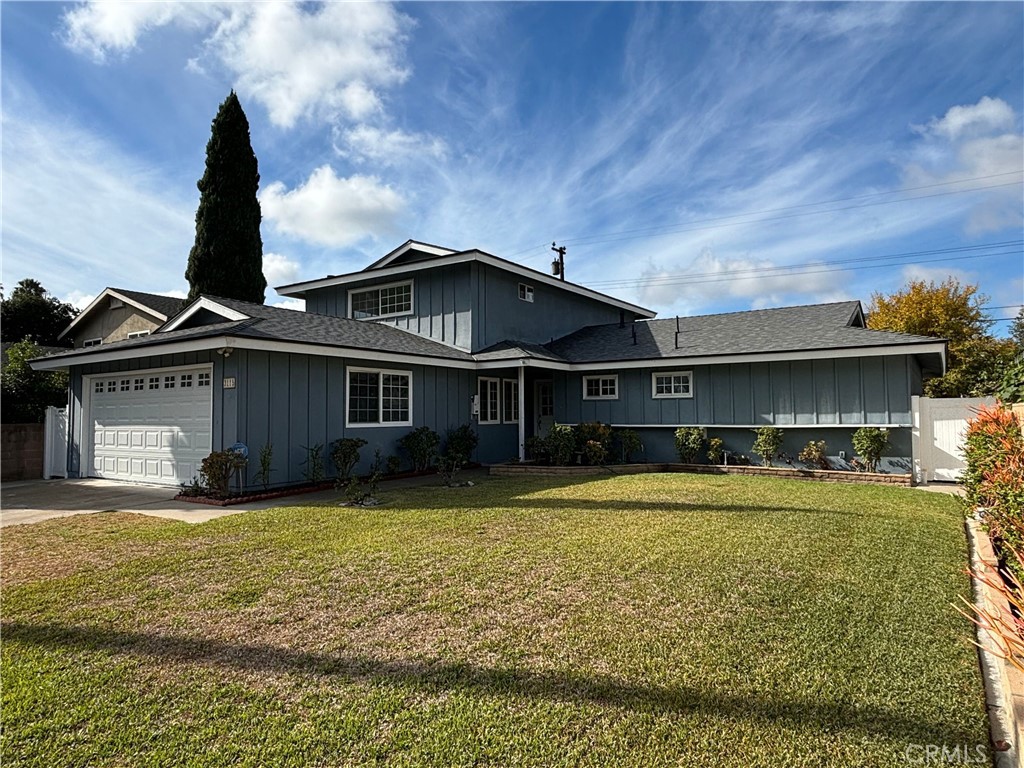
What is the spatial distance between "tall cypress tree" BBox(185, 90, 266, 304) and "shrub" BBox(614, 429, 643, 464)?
16.7 metres

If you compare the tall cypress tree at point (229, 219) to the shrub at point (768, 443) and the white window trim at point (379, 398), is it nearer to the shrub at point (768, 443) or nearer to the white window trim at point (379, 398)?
the white window trim at point (379, 398)

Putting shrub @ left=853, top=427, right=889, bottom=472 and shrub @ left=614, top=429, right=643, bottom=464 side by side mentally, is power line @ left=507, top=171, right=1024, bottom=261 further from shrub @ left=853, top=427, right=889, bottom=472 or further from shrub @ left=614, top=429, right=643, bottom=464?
shrub @ left=853, top=427, right=889, bottom=472

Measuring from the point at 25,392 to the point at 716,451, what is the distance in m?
17.7

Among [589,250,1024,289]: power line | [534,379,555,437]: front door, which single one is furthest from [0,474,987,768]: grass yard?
[589,250,1024,289]: power line

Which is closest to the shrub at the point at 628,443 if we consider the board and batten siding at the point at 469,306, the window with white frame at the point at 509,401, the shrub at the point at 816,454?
the window with white frame at the point at 509,401

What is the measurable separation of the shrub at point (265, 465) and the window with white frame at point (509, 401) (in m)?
7.09

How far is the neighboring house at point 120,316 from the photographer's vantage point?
2075 cm

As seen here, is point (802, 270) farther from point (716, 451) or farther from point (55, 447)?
point (55, 447)

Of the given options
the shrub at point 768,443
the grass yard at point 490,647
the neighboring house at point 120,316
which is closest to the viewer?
the grass yard at point 490,647

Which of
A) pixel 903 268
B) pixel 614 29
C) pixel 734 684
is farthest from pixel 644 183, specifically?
pixel 903 268

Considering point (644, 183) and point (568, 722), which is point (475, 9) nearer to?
point (644, 183)

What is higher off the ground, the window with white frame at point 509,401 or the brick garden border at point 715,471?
the window with white frame at point 509,401

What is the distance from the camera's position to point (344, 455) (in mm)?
10438

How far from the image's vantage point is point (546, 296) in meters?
17.1
